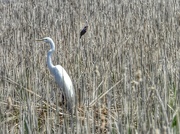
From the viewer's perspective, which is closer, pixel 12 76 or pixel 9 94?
pixel 9 94

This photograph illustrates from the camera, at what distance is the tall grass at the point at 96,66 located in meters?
3.39

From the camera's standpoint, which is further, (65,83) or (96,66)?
(65,83)

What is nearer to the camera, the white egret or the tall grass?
the tall grass

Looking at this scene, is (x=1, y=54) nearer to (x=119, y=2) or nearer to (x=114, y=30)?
(x=114, y=30)

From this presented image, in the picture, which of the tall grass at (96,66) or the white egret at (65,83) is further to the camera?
the white egret at (65,83)

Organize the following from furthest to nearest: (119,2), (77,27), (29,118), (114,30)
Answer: (119,2) → (77,27) → (114,30) → (29,118)

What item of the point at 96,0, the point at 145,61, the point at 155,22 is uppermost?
the point at 96,0

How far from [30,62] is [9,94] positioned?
31.4 inches

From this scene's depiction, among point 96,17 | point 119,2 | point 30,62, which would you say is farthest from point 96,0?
point 30,62

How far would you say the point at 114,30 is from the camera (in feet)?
22.2

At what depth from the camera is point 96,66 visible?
4371 mm

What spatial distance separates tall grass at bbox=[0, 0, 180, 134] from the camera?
3391mm

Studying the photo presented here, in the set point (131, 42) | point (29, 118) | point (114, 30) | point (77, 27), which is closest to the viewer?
point (29, 118)

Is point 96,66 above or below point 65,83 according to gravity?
above
